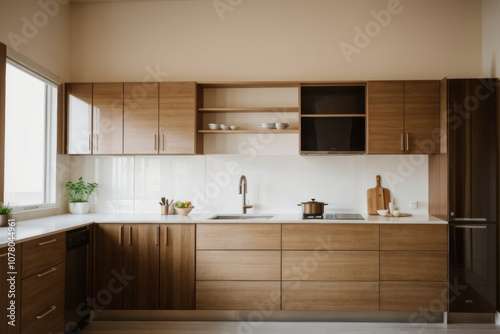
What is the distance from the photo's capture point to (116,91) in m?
3.60

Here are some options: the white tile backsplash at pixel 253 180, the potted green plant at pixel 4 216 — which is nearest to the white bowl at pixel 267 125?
the white tile backsplash at pixel 253 180

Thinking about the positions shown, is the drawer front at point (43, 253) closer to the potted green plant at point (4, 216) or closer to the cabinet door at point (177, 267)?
the potted green plant at point (4, 216)

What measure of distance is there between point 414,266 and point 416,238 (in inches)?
9.5

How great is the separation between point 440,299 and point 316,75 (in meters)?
2.38

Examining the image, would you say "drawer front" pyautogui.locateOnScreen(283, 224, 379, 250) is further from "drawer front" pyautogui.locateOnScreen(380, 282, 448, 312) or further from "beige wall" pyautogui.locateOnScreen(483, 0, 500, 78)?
"beige wall" pyautogui.locateOnScreen(483, 0, 500, 78)

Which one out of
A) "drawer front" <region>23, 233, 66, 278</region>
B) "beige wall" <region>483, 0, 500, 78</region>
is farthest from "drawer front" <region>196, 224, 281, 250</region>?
"beige wall" <region>483, 0, 500, 78</region>

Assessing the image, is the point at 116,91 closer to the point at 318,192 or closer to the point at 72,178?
the point at 72,178

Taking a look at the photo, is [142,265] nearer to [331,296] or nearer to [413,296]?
[331,296]

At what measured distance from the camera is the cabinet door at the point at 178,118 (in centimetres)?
356

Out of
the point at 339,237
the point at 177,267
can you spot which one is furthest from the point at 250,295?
the point at 339,237

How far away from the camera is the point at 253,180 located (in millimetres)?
3859

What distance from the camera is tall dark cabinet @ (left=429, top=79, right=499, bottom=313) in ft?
10.5

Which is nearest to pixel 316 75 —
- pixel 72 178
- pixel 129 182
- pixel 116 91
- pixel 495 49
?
pixel 495 49

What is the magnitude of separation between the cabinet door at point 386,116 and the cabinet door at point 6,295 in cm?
289
